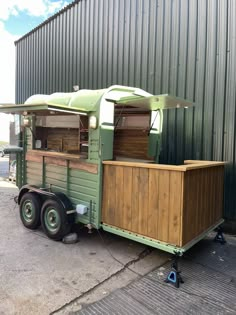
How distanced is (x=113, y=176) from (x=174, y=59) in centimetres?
297

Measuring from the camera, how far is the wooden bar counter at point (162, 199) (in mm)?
3182

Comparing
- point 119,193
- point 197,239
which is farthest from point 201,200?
point 119,193

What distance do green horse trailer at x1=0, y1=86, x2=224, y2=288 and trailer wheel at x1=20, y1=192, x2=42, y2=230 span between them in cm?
2

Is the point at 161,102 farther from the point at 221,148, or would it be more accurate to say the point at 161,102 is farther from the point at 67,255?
the point at 67,255

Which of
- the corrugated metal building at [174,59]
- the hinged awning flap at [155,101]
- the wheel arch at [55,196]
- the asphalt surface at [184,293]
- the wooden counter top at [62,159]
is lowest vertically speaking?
the asphalt surface at [184,293]

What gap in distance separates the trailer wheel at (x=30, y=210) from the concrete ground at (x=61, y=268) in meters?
0.14

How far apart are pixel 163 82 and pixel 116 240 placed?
327 cm

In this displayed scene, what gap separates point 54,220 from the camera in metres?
4.38

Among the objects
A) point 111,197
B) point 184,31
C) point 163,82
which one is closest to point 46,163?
point 111,197

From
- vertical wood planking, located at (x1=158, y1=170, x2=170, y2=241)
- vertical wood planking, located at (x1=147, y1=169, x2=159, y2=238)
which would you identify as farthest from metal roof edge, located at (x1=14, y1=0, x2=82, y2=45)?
vertical wood planking, located at (x1=158, y1=170, x2=170, y2=241)

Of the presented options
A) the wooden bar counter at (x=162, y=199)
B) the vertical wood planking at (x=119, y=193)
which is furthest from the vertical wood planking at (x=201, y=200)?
the vertical wood planking at (x=119, y=193)

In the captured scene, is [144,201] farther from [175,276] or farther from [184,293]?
[184,293]

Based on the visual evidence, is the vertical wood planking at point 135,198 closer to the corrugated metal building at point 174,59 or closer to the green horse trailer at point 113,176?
the green horse trailer at point 113,176

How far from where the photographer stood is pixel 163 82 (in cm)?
566
